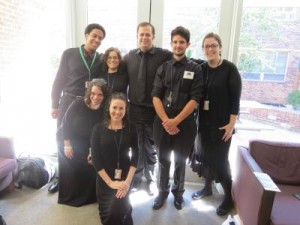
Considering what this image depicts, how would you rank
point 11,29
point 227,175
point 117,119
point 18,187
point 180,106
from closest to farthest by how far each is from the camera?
point 117,119, point 180,106, point 227,175, point 18,187, point 11,29

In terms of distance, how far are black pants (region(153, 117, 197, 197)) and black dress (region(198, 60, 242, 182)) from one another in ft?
0.48

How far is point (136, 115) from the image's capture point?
2.37 metres

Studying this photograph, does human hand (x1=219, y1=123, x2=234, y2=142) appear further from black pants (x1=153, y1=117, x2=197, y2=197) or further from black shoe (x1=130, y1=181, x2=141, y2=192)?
black shoe (x1=130, y1=181, x2=141, y2=192)

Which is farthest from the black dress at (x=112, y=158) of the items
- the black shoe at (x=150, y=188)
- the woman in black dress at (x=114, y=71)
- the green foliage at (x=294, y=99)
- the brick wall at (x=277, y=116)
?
the green foliage at (x=294, y=99)

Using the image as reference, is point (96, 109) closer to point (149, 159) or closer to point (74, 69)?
point (74, 69)

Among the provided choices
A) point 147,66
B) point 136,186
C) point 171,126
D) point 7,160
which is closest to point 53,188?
point 7,160

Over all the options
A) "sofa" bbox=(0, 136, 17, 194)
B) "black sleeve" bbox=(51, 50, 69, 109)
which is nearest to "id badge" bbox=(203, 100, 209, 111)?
"black sleeve" bbox=(51, 50, 69, 109)

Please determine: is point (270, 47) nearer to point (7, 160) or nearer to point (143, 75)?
point (143, 75)

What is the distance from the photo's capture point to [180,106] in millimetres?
2062

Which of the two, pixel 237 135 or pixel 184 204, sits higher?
pixel 237 135

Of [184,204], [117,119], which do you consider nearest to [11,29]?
[117,119]

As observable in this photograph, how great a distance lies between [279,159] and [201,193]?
83 cm

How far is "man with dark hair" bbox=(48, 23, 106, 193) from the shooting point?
7.44 feet

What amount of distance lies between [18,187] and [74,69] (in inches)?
53.6
